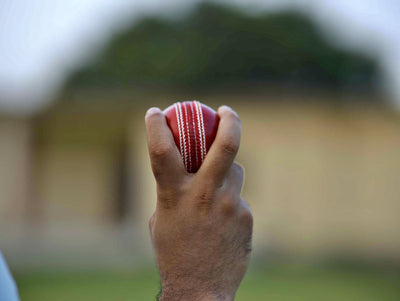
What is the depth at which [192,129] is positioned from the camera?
1.72 m

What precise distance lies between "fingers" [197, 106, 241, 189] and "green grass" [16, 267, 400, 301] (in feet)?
25.2

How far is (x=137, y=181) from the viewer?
1766cm

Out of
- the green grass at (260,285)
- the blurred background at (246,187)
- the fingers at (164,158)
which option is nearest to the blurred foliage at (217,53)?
the blurred background at (246,187)

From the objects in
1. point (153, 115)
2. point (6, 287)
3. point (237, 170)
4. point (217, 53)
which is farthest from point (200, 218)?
point (217, 53)

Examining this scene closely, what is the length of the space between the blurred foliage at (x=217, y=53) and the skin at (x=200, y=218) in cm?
2309

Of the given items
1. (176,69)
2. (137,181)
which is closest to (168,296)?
(137,181)

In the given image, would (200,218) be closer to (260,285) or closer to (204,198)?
(204,198)

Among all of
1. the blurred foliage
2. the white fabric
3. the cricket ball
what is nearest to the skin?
the cricket ball

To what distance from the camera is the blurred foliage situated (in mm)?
27125

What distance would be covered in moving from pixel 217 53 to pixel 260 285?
730 inches

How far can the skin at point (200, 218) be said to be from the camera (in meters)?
1.45

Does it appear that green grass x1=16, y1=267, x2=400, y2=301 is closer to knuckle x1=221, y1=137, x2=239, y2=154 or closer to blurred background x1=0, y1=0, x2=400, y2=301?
blurred background x1=0, y1=0, x2=400, y2=301

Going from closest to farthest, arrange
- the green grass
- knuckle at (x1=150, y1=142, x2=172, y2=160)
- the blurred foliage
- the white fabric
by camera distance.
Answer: knuckle at (x1=150, y1=142, x2=172, y2=160) → the white fabric → the green grass → the blurred foliage

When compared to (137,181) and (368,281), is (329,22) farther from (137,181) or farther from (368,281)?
(368,281)
